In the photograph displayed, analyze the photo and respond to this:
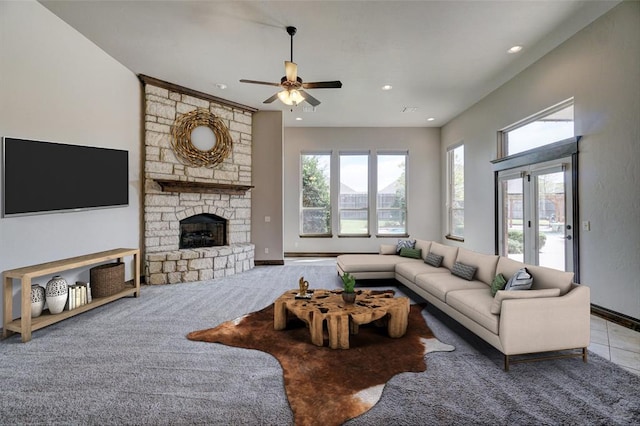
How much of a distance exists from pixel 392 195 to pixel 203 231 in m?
4.96

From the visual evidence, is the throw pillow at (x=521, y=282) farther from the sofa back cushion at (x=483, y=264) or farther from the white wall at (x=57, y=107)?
the white wall at (x=57, y=107)

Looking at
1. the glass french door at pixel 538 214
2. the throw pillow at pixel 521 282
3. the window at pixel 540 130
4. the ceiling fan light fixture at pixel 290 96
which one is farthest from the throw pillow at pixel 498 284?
the ceiling fan light fixture at pixel 290 96

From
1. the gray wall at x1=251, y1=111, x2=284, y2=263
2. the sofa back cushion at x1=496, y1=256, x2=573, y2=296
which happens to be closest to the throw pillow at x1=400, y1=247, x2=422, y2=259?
the sofa back cushion at x1=496, y1=256, x2=573, y2=296

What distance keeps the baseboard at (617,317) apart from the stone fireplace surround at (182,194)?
5478 millimetres

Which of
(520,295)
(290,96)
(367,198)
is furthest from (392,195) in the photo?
(520,295)

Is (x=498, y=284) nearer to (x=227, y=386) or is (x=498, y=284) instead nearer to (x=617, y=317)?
(x=617, y=317)

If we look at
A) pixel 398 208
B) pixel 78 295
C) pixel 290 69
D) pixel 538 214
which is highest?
pixel 290 69

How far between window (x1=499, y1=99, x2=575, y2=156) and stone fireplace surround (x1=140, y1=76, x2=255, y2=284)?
203 inches

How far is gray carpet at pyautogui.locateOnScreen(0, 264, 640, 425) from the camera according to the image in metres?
1.79

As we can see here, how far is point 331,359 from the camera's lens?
2.45 meters

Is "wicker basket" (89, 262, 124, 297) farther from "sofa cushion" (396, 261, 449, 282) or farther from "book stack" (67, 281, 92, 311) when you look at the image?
"sofa cushion" (396, 261, 449, 282)

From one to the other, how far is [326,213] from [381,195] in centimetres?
161

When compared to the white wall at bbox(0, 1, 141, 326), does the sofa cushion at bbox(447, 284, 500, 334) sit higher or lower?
lower

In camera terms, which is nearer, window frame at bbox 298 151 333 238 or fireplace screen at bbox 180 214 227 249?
fireplace screen at bbox 180 214 227 249
